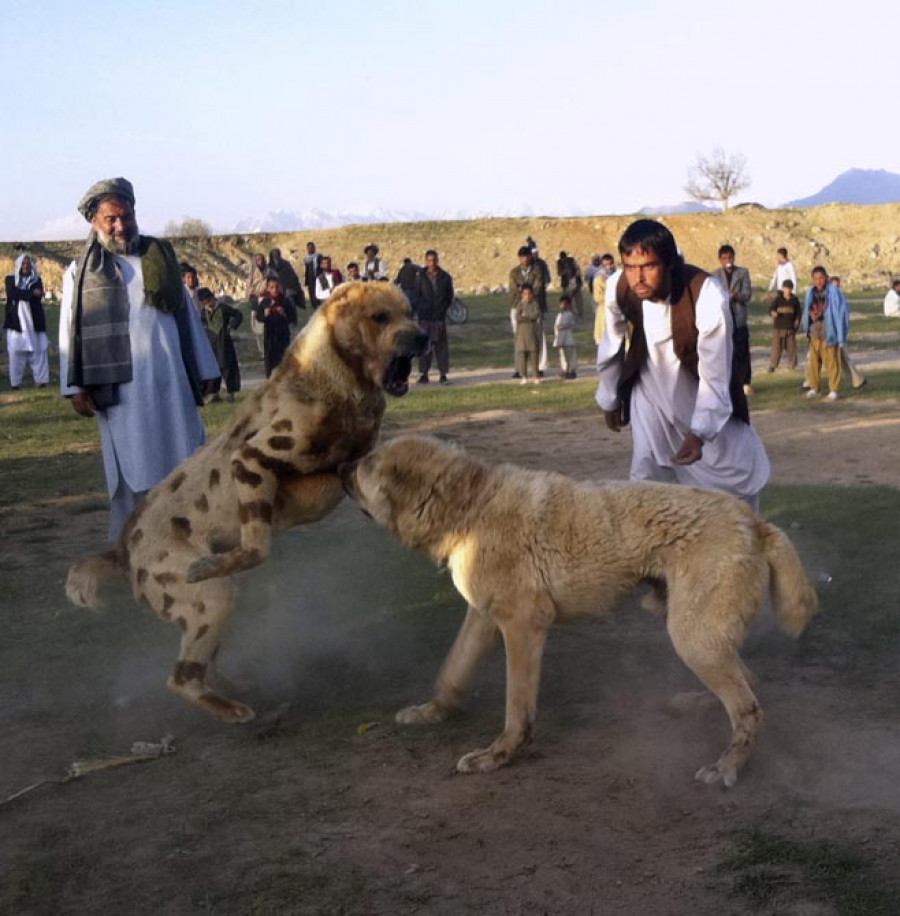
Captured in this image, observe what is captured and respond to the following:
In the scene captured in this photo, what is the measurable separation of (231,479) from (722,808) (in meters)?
2.56

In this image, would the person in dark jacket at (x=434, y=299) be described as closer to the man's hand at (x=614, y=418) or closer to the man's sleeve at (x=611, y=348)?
the man's hand at (x=614, y=418)

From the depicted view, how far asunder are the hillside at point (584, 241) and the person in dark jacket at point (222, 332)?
41377 millimetres

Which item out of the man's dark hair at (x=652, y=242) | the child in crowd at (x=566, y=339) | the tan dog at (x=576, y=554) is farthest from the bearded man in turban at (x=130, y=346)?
the child in crowd at (x=566, y=339)

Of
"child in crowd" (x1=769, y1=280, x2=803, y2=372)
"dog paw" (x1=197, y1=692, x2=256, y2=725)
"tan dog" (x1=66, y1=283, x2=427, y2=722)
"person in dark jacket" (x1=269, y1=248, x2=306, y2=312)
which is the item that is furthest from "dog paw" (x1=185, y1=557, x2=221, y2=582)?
"person in dark jacket" (x1=269, y1=248, x2=306, y2=312)

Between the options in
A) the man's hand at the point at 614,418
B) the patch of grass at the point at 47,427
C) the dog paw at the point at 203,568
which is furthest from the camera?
the patch of grass at the point at 47,427

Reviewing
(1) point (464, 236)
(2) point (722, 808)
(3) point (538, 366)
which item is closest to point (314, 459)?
(2) point (722, 808)

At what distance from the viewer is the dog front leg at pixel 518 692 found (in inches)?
198

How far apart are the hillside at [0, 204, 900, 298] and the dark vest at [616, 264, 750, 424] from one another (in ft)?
181

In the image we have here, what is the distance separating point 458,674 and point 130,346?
293 cm

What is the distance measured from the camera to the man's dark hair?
19.4ft

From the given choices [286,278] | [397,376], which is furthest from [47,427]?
[397,376]

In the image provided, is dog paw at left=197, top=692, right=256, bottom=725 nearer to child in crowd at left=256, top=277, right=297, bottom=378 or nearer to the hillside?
child in crowd at left=256, top=277, right=297, bottom=378

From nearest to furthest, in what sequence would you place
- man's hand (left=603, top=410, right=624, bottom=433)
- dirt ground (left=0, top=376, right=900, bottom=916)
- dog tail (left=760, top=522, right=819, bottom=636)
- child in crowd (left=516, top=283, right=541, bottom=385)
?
dirt ground (left=0, top=376, right=900, bottom=916) → dog tail (left=760, top=522, right=819, bottom=636) → man's hand (left=603, top=410, right=624, bottom=433) → child in crowd (left=516, top=283, right=541, bottom=385)

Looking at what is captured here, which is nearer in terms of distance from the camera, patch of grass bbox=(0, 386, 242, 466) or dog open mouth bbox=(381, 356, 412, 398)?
dog open mouth bbox=(381, 356, 412, 398)
